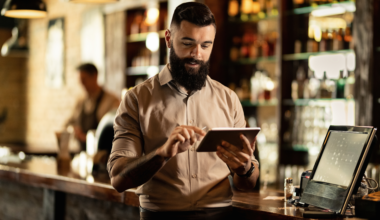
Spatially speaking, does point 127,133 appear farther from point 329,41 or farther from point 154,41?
point 154,41

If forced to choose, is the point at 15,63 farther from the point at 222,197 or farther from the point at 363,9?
the point at 222,197

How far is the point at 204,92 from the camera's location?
6.30 ft

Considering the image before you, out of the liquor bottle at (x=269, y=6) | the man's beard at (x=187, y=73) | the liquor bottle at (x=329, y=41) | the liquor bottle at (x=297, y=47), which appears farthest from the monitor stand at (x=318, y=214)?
the liquor bottle at (x=269, y=6)

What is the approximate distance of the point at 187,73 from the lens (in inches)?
71.9

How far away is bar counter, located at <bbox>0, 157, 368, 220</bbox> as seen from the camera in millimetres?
2014

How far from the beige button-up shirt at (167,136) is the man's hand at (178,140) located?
0.17m

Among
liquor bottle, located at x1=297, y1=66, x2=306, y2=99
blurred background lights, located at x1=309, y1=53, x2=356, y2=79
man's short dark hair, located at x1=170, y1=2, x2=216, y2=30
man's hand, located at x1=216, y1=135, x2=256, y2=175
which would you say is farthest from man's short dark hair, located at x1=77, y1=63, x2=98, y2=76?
man's hand, located at x1=216, y1=135, x2=256, y2=175

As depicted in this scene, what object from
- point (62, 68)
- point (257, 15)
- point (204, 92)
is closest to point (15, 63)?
point (62, 68)

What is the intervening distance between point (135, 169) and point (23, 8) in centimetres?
279

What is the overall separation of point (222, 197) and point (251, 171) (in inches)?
6.1

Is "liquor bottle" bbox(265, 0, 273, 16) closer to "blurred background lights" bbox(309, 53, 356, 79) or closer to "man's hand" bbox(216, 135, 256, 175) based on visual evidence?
"blurred background lights" bbox(309, 53, 356, 79)

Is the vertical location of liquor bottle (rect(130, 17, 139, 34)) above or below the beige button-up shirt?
above

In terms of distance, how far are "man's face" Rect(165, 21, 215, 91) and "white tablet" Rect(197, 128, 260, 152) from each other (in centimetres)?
29

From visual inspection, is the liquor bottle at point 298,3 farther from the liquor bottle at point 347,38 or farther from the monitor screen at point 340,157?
the monitor screen at point 340,157
